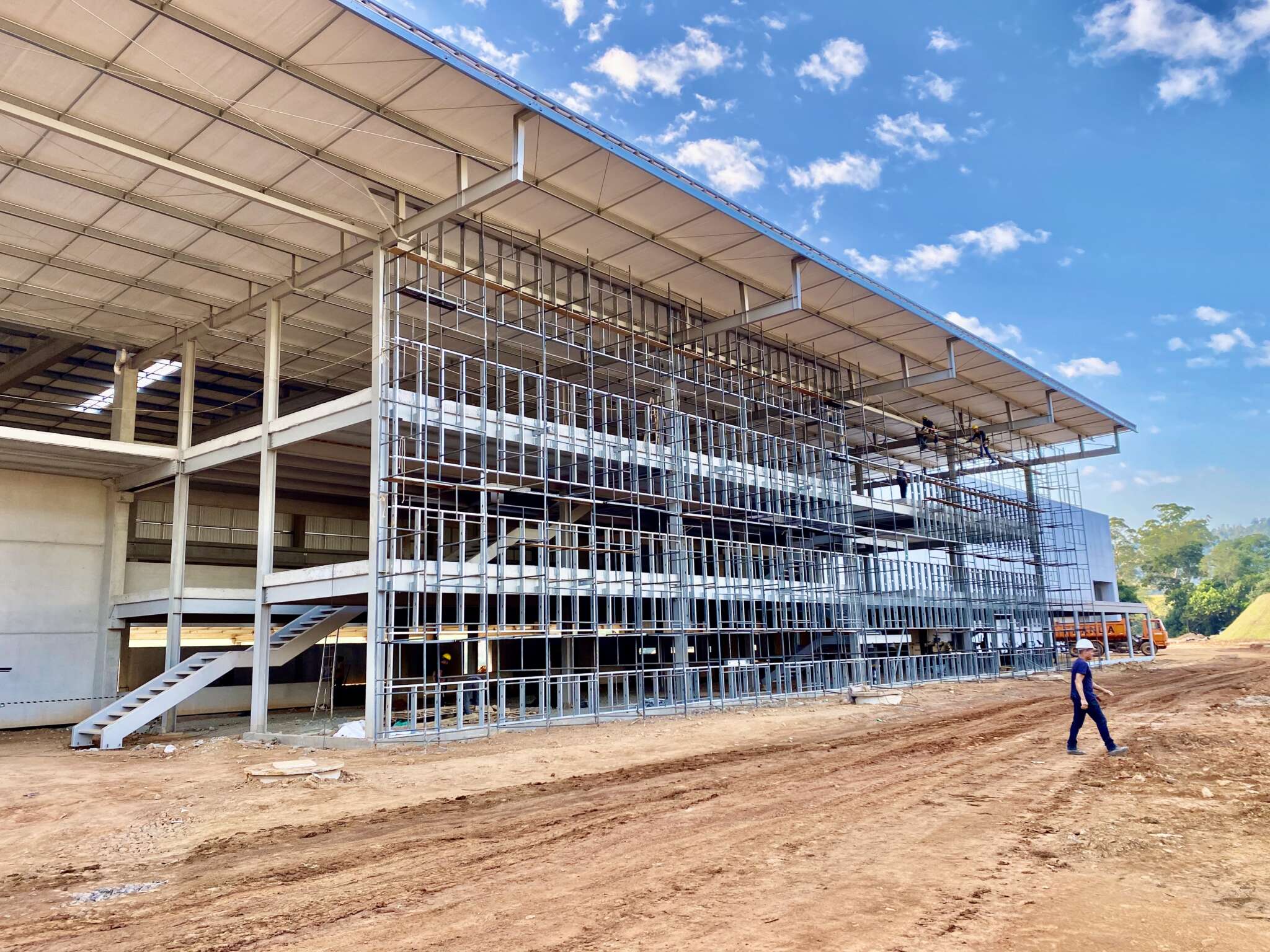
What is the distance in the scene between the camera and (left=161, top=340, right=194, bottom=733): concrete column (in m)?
23.5

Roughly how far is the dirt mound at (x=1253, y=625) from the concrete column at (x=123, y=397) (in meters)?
79.6

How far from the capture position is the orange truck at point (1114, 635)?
156 ft

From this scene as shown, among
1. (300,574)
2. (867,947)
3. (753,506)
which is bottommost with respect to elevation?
(867,947)

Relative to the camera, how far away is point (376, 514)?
18375 mm

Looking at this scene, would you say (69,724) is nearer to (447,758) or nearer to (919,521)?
(447,758)

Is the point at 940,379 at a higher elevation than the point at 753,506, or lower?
higher

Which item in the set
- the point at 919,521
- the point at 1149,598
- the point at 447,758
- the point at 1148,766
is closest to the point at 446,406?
the point at 447,758

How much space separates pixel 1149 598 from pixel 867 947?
427 ft

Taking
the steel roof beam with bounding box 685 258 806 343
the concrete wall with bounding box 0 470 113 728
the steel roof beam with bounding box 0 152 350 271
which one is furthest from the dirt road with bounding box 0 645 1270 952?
the steel roof beam with bounding box 685 258 806 343

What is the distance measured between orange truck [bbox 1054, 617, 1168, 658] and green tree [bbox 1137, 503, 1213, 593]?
62.4 m

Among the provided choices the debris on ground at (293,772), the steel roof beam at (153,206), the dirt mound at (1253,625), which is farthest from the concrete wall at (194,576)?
the dirt mound at (1253,625)

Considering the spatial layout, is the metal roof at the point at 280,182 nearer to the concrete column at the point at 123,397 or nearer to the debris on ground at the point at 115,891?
the concrete column at the point at 123,397

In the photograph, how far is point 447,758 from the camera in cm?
1505

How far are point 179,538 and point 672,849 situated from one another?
20.0 metres
